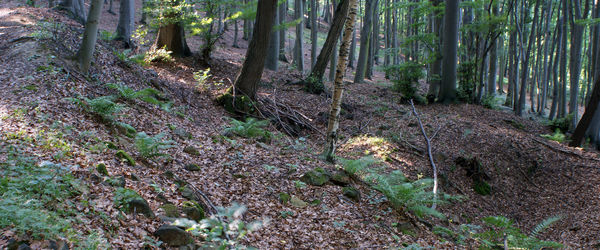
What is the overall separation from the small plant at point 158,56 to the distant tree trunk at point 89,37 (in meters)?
4.22

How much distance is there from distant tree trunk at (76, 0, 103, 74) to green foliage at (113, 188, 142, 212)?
4.57m

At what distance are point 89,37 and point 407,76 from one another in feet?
37.1

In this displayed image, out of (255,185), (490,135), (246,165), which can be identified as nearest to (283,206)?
(255,185)

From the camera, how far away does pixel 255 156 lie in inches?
286

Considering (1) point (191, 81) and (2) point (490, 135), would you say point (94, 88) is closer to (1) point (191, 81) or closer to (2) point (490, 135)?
(1) point (191, 81)

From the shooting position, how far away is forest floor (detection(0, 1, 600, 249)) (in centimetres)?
446

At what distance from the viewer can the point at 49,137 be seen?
477 centimetres

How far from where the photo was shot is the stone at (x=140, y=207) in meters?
3.97

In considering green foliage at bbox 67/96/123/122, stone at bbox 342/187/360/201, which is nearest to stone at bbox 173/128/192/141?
green foliage at bbox 67/96/123/122

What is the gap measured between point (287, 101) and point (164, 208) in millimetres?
8315

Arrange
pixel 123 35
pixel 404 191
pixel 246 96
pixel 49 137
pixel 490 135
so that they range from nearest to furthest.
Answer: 1. pixel 49 137
2. pixel 404 191
3. pixel 246 96
4. pixel 490 135
5. pixel 123 35

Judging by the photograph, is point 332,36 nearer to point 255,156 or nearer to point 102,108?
point 255,156

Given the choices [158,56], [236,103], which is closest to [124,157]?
[236,103]

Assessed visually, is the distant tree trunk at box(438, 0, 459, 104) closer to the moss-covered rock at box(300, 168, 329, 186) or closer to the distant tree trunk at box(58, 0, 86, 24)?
the moss-covered rock at box(300, 168, 329, 186)
